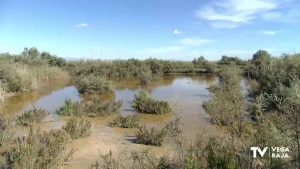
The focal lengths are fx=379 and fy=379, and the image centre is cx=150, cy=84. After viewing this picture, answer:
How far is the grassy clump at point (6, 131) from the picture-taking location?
9227 mm

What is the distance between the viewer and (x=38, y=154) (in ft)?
23.6

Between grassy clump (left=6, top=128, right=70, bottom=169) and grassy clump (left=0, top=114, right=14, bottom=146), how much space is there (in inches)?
57.2

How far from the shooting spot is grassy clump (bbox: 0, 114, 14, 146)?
30.3 feet

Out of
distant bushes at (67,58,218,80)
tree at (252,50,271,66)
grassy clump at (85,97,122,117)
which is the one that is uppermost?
tree at (252,50,271,66)

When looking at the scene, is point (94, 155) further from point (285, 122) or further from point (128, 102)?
point (128, 102)

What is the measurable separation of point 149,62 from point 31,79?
61.6 ft

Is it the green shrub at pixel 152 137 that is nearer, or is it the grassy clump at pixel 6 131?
the grassy clump at pixel 6 131

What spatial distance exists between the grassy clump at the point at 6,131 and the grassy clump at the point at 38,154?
1454 millimetres

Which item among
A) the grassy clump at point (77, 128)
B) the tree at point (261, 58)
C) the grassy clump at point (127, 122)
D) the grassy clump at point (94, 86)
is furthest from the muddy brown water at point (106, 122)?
the tree at point (261, 58)

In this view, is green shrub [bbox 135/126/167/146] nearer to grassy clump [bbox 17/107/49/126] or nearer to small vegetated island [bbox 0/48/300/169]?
small vegetated island [bbox 0/48/300/169]

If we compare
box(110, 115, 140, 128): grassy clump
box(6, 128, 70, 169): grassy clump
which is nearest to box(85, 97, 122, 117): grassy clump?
box(110, 115, 140, 128): grassy clump

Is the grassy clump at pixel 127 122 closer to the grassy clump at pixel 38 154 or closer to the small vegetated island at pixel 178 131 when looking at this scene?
the small vegetated island at pixel 178 131

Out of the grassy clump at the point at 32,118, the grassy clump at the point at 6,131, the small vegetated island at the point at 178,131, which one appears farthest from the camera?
the grassy clump at the point at 32,118

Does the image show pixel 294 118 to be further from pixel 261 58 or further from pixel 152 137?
pixel 261 58
